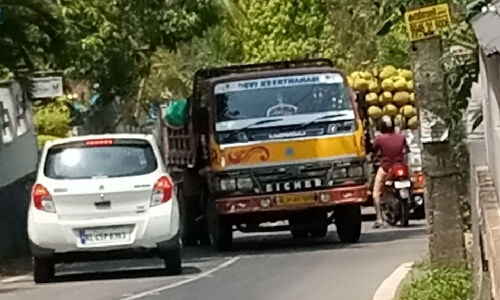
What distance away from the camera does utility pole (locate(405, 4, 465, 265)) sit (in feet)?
44.7

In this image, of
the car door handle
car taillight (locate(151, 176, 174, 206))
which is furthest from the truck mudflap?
the car door handle

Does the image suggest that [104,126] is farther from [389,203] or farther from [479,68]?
[479,68]

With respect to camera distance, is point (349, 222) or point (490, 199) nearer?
point (490, 199)

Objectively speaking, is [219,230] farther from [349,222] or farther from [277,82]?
[277,82]

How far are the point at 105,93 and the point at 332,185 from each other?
1060 cm

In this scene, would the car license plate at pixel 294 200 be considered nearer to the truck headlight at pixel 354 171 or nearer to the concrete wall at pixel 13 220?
the truck headlight at pixel 354 171

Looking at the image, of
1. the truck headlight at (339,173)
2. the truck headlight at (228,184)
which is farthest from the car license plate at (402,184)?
the truck headlight at (228,184)

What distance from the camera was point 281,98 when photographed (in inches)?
890

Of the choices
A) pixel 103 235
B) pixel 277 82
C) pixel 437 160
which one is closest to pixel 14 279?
pixel 103 235

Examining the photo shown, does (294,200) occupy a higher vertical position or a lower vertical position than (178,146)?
lower

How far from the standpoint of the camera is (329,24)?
48812 mm

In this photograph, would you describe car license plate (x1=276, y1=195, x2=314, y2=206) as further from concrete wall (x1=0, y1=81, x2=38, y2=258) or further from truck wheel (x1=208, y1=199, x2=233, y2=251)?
concrete wall (x1=0, y1=81, x2=38, y2=258)

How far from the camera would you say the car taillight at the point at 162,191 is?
1845 cm

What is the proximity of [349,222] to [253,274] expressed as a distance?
4601mm
